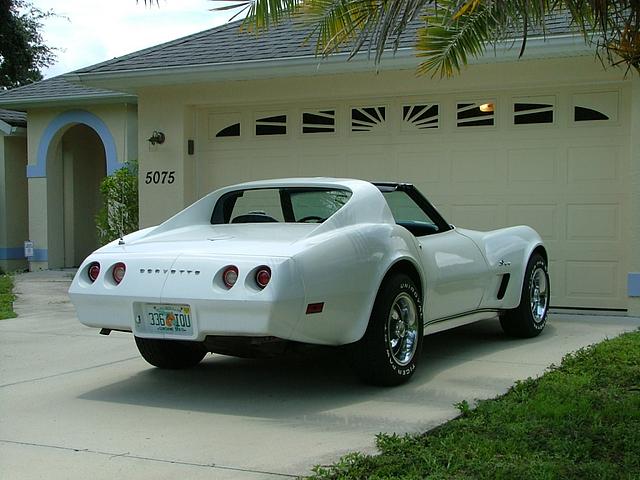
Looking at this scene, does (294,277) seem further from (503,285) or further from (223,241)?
(503,285)

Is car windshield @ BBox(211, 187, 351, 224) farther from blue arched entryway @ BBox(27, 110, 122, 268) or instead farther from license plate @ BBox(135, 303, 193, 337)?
blue arched entryway @ BBox(27, 110, 122, 268)

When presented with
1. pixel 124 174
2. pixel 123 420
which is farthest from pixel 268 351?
pixel 124 174

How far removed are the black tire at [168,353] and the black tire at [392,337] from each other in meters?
1.29

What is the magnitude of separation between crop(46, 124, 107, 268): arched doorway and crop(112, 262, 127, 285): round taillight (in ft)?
35.4

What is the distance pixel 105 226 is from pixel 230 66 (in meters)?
4.34

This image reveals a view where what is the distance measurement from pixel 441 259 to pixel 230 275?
76.3 inches

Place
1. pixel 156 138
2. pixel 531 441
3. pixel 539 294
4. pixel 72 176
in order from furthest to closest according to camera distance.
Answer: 1. pixel 72 176
2. pixel 156 138
3. pixel 539 294
4. pixel 531 441

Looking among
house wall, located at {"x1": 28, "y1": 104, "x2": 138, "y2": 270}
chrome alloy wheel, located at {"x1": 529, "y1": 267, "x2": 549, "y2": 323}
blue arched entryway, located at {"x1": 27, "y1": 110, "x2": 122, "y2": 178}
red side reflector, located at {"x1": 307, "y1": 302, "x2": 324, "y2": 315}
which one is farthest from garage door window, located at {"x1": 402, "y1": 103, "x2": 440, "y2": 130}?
house wall, located at {"x1": 28, "y1": 104, "x2": 138, "y2": 270}

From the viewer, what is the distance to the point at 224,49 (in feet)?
36.7

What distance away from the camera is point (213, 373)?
647cm

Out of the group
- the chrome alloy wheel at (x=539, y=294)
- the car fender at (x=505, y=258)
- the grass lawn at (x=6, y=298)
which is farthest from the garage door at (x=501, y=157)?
the grass lawn at (x=6, y=298)

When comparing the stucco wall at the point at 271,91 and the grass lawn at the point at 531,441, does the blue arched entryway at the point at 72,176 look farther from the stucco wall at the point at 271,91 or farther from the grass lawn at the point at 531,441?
the grass lawn at the point at 531,441

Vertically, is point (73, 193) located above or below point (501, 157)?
below

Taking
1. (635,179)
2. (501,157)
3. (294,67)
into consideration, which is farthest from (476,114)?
(294,67)
